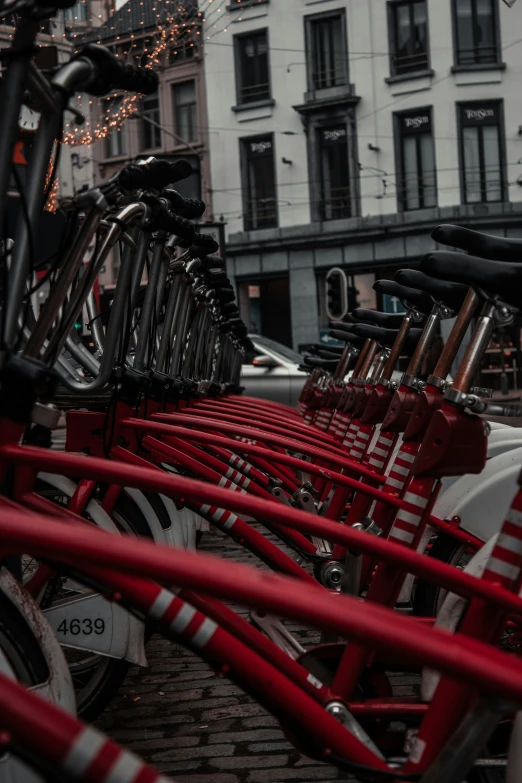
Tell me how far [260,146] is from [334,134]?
2560 millimetres

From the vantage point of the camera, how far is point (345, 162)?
34031 mm

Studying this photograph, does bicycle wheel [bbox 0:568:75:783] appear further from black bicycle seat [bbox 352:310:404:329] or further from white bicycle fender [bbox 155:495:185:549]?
black bicycle seat [bbox 352:310:404:329]

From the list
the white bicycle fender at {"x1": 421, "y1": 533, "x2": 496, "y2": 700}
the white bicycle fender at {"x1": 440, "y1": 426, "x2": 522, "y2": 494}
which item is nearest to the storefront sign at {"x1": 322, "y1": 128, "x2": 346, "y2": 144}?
the white bicycle fender at {"x1": 440, "y1": 426, "x2": 522, "y2": 494}

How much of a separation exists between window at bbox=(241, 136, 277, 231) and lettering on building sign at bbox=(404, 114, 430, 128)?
445 cm

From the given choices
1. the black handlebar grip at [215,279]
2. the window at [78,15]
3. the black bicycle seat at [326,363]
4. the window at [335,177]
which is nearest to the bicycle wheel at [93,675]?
the black handlebar grip at [215,279]

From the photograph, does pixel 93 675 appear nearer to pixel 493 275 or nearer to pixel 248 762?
pixel 248 762

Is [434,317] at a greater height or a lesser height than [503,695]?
greater

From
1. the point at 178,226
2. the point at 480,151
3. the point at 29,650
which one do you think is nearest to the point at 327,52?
the point at 480,151

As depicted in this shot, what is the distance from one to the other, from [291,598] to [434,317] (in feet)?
9.43

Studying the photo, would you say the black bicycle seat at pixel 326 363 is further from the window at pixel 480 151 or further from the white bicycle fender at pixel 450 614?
the window at pixel 480 151

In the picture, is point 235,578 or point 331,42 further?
point 331,42

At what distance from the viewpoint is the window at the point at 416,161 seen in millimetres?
32625

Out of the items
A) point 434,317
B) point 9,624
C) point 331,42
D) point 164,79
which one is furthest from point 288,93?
point 9,624

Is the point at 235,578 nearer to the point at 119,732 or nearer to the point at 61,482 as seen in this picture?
the point at 61,482
